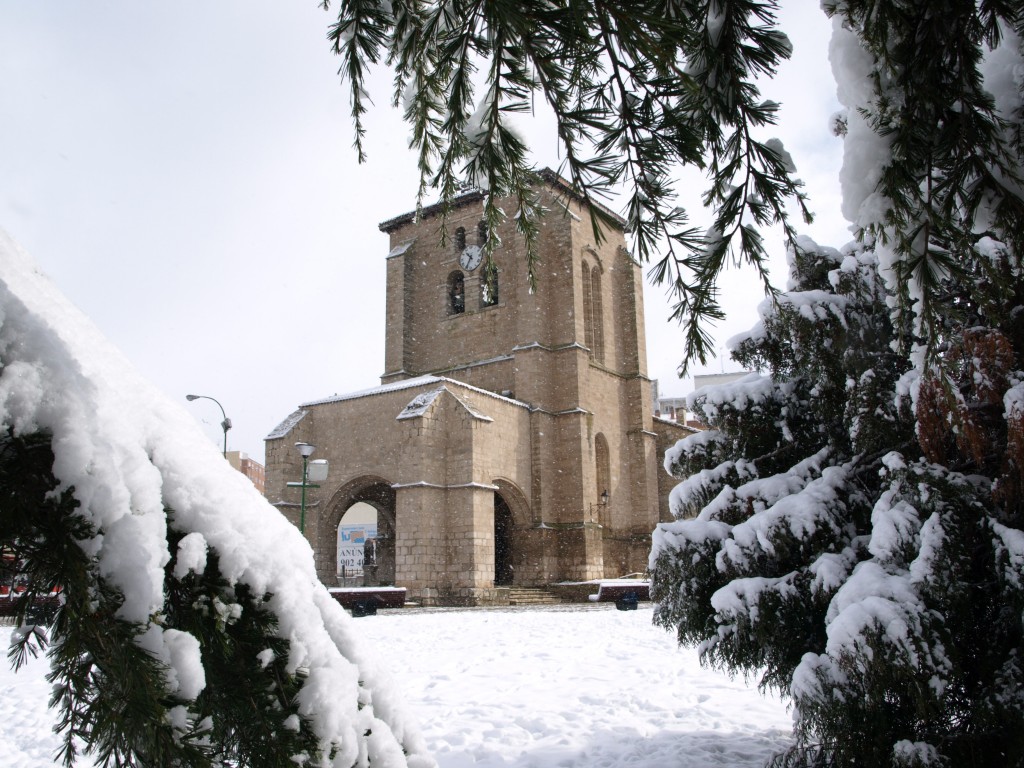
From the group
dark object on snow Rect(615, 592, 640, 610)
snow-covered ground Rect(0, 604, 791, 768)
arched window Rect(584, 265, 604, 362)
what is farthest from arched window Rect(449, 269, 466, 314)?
snow-covered ground Rect(0, 604, 791, 768)

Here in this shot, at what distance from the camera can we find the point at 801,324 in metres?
3.78

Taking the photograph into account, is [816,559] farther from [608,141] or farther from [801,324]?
[608,141]

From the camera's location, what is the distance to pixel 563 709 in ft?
17.2

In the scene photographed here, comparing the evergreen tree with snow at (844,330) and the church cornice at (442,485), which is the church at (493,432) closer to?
the church cornice at (442,485)

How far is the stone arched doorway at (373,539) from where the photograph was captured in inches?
808

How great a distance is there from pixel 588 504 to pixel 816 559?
62.4 ft

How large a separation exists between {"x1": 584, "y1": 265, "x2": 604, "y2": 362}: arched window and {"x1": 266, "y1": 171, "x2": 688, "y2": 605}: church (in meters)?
0.05

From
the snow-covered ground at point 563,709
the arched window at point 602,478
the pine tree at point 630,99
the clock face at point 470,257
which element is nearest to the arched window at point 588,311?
the arched window at point 602,478

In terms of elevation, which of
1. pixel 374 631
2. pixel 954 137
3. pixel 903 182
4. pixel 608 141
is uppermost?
pixel 608 141

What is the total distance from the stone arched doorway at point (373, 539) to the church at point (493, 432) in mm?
65

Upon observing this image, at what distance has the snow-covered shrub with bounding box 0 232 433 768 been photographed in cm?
94

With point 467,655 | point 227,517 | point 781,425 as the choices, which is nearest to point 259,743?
point 227,517

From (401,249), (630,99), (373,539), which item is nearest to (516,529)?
(373,539)

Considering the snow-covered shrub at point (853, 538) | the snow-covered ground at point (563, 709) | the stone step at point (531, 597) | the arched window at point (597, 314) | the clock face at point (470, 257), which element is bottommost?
the stone step at point (531, 597)
